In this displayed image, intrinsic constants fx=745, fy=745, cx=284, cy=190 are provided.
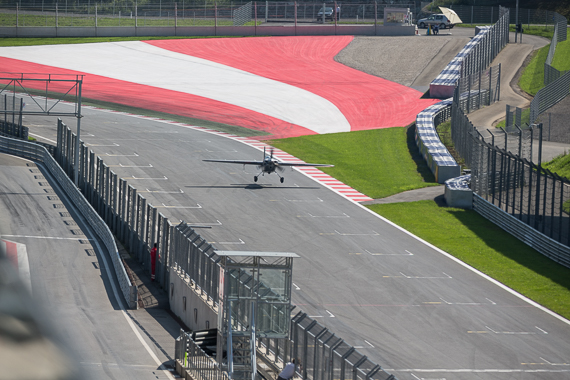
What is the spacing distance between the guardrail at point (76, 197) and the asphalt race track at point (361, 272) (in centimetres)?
395

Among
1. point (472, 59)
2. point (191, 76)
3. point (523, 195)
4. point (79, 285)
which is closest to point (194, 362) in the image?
point (79, 285)

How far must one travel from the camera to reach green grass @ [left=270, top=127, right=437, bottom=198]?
5012cm

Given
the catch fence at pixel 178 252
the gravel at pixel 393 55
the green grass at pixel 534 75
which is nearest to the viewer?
the catch fence at pixel 178 252

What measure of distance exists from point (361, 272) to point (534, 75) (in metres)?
56.5

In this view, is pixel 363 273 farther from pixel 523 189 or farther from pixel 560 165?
pixel 560 165

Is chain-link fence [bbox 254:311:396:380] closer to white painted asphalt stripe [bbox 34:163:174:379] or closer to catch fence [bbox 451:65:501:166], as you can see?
white painted asphalt stripe [bbox 34:163:174:379]

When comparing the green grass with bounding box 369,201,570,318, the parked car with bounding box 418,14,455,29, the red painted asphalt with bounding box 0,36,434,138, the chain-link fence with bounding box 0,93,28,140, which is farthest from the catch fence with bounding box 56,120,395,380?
the parked car with bounding box 418,14,455,29

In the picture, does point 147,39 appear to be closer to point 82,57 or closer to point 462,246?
point 82,57

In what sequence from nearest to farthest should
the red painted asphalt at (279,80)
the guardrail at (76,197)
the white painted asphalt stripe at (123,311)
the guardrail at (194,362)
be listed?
the guardrail at (194,362) → the white painted asphalt stripe at (123,311) → the guardrail at (76,197) → the red painted asphalt at (279,80)

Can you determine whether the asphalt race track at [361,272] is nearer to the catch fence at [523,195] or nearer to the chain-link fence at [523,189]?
the catch fence at [523,195]

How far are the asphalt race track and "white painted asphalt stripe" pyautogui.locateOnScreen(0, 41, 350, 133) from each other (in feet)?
46.8

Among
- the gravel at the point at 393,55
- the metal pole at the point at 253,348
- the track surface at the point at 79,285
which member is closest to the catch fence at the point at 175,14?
the gravel at the point at 393,55

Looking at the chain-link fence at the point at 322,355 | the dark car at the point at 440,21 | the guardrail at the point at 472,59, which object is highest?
the dark car at the point at 440,21

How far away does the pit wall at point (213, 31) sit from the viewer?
91.6 metres
